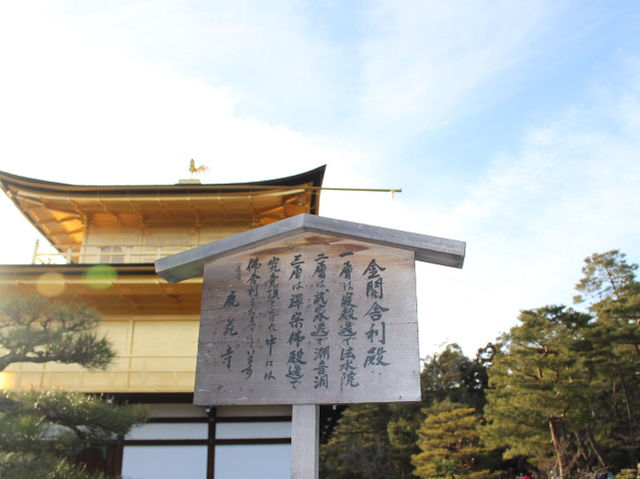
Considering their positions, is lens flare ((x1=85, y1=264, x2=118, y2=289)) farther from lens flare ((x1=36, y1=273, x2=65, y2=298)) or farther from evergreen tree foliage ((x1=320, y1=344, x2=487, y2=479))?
evergreen tree foliage ((x1=320, y1=344, x2=487, y2=479))

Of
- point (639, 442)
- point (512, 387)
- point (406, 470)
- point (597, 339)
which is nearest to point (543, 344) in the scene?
point (512, 387)

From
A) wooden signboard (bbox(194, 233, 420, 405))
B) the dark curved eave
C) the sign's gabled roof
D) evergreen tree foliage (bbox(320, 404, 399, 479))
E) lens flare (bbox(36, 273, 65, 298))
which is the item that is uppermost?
the dark curved eave

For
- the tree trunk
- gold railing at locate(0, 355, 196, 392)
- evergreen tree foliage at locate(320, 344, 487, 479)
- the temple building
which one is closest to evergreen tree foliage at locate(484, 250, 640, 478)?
the tree trunk

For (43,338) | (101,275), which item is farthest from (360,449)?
(43,338)

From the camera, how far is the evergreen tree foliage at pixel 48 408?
22.5 feet

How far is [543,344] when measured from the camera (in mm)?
22578

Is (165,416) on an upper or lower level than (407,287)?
lower

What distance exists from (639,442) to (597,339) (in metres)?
5.91

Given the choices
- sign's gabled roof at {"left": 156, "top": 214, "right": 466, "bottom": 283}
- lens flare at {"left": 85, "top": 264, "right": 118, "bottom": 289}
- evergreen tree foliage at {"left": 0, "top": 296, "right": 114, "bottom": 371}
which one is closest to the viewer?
sign's gabled roof at {"left": 156, "top": 214, "right": 466, "bottom": 283}

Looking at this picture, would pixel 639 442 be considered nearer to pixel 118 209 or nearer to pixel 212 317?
pixel 118 209

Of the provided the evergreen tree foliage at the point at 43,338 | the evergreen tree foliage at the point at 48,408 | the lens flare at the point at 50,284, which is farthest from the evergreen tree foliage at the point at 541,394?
the evergreen tree foliage at the point at 43,338

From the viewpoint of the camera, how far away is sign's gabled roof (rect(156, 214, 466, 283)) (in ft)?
17.4

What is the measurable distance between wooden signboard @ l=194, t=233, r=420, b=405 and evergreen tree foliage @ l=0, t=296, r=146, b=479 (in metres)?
2.70

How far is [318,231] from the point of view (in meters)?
5.64
